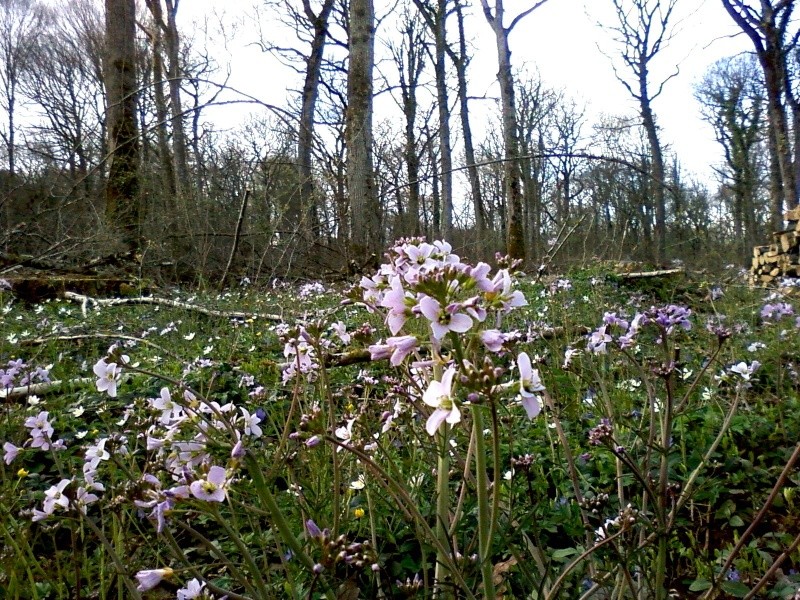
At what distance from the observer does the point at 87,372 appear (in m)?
4.20

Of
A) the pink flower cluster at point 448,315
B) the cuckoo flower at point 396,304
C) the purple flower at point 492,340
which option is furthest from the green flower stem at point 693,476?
the cuckoo flower at point 396,304

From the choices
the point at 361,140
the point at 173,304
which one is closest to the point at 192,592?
the point at 173,304

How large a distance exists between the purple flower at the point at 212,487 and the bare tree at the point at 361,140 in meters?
6.66

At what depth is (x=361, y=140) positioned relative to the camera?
764 centimetres

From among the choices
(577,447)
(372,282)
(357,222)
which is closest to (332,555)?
(372,282)

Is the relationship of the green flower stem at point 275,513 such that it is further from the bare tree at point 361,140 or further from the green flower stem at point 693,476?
the bare tree at point 361,140

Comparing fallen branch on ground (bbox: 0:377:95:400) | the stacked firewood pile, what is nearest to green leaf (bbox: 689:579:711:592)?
fallen branch on ground (bbox: 0:377:95:400)

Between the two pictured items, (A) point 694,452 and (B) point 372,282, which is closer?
(B) point 372,282

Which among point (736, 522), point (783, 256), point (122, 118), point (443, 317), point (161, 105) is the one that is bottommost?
point (736, 522)

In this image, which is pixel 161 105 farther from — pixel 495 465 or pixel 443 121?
pixel 495 465

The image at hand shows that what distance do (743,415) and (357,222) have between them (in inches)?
225

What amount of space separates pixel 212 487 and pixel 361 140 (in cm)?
717

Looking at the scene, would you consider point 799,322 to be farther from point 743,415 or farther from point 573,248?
point 573,248

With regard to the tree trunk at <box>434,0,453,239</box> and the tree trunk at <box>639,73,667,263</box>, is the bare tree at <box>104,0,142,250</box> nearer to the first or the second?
the tree trunk at <box>434,0,453,239</box>
